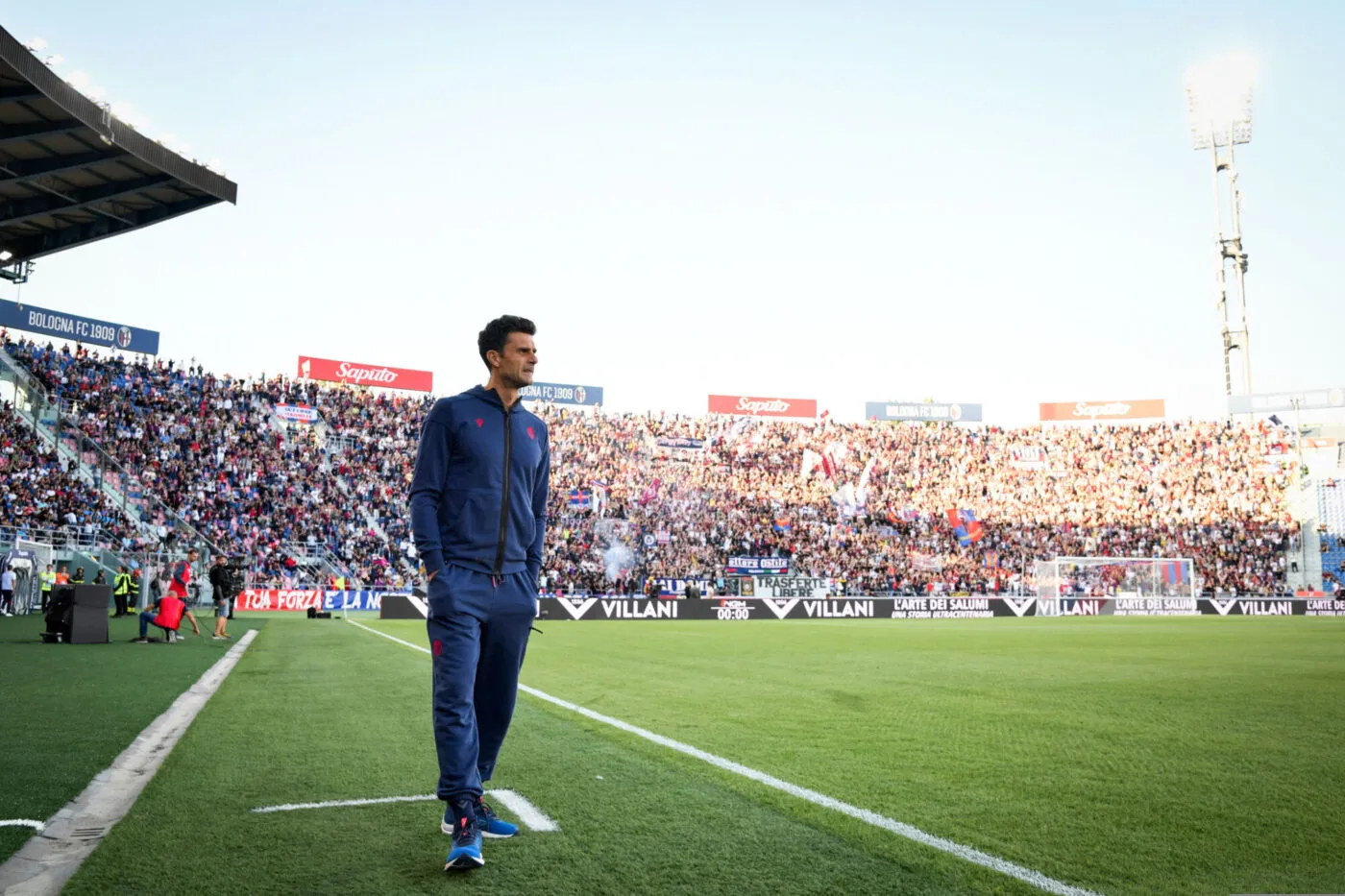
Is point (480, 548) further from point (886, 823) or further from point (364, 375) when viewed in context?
point (364, 375)

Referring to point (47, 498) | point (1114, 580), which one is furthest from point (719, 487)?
point (47, 498)

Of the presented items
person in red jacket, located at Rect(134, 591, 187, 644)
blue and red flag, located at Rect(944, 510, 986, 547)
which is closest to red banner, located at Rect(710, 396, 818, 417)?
blue and red flag, located at Rect(944, 510, 986, 547)

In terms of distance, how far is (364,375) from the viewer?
187 feet

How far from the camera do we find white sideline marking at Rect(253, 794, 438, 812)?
4641mm

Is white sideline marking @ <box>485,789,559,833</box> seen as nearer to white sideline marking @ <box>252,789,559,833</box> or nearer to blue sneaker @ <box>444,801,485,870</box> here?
white sideline marking @ <box>252,789,559,833</box>

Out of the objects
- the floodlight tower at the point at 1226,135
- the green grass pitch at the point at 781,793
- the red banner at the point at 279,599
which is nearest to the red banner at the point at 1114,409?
the floodlight tower at the point at 1226,135

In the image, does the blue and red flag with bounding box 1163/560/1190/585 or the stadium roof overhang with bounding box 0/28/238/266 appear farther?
the blue and red flag with bounding box 1163/560/1190/585

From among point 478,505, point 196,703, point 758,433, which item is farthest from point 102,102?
point 758,433

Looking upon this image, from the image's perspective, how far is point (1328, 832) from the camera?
4.11 metres

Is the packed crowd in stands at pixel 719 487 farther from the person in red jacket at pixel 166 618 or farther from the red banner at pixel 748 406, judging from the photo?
the person in red jacket at pixel 166 618

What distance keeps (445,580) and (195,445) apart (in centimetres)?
4111

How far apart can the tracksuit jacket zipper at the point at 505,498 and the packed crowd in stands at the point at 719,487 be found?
118 ft

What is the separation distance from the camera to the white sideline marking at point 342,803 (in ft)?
15.2

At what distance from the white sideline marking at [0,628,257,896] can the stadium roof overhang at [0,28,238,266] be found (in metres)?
19.0
